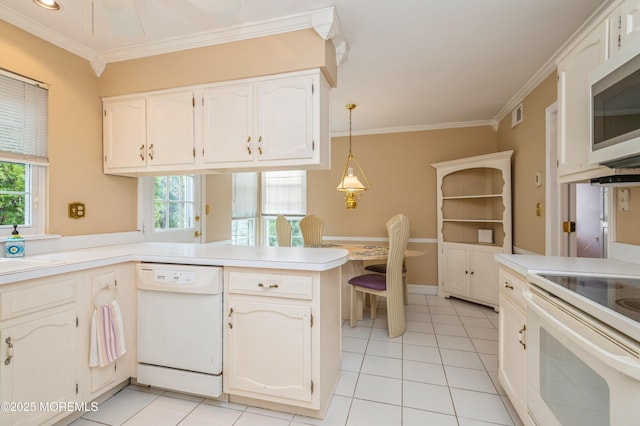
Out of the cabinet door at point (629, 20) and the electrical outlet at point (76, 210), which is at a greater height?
the cabinet door at point (629, 20)

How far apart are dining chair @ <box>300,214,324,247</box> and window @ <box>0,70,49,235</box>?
258 cm

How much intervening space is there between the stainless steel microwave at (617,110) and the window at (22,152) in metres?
3.38

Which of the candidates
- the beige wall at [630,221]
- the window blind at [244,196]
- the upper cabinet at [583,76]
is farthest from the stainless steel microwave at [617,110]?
the window blind at [244,196]

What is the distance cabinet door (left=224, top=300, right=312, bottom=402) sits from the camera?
166 cm

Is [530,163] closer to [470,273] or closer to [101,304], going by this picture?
[470,273]

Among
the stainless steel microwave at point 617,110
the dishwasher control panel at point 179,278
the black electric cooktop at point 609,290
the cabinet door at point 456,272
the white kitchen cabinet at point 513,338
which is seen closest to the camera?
the black electric cooktop at point 609,290

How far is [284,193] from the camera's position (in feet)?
17.7

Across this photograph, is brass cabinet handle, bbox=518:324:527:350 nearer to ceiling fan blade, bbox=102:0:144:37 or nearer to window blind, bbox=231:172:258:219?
ceiling fan blade, bbox=102:0:144:37

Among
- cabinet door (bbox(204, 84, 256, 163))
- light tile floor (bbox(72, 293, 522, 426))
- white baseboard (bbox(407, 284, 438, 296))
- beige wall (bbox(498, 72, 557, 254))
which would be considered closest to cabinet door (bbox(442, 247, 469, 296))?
white baseboard (bbox(407, 284, 438, 296))

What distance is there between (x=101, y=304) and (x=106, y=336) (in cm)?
20

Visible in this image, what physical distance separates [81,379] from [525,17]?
3.67 metres

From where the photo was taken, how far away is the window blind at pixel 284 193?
207 inches

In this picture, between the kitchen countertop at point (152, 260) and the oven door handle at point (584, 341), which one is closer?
the oven door handle at point (584, 341)

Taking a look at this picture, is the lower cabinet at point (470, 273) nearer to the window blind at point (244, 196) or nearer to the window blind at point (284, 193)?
the window blind at point (284, 193)
